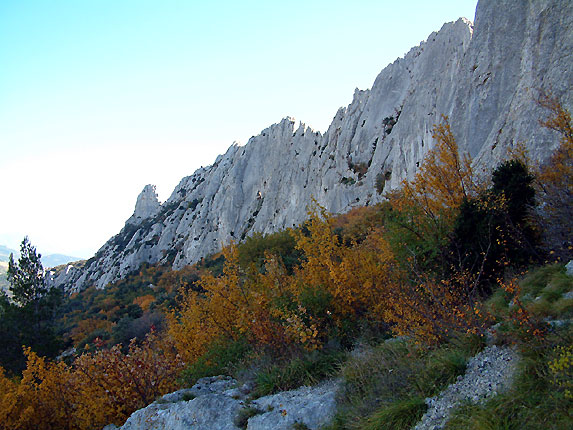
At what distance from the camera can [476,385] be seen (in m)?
4.16

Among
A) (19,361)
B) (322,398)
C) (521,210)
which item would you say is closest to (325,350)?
(322,398)

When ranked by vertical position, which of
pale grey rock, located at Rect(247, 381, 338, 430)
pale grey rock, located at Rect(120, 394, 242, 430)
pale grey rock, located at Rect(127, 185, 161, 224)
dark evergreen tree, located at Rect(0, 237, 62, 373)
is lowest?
pale grey rock, located at Rect(247, 381, 338, 430)

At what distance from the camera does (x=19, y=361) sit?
19.2m

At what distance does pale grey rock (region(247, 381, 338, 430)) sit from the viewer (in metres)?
5.25

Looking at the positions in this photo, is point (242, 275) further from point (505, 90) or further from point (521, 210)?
point (505, 90)

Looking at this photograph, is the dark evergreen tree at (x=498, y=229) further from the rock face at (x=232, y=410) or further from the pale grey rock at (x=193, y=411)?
the pale grey rock at (x=193, y=411)

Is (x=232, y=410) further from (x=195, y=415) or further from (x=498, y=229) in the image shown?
(x=498, y=229)

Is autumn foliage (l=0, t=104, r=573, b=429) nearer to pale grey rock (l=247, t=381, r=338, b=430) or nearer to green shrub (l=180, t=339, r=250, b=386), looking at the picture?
green shrub (l=180, t=339, r=250, b=386)

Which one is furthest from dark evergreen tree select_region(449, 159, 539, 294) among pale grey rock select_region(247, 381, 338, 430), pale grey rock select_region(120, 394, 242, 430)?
pale grey rock select_region(120, 394, 242, 430)

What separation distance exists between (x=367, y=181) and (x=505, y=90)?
57.3 ft

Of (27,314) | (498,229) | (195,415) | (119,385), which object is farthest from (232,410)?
(27,314)

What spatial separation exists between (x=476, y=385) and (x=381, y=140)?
32985 millimetres

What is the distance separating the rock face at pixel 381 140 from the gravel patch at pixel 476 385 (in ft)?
29.5

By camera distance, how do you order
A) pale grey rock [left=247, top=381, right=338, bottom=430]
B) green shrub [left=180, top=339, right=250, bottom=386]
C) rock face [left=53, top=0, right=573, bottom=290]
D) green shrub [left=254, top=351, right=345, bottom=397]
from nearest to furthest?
1. pale grey rock [left=247, top=381, right=338, bottom=430]
2. green shrub [left=254, top=351, right=345, bottom=397]
3. green shrub [left=180, top=339, right=250, bottom=386]
4. rock face [left=53, top=0, right=573, bottom=290]
